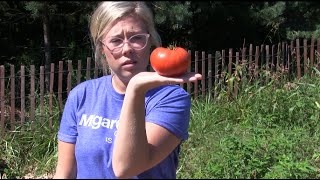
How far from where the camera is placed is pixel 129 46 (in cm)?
165

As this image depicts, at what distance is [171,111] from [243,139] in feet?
9.62

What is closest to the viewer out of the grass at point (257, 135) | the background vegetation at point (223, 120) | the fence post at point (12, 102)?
the background vegetation at point (223, 120)

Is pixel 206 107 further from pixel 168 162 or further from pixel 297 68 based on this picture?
pixel 168 162

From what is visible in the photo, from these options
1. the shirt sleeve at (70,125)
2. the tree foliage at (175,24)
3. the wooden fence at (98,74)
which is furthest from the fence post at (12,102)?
the shirt sleeve at (70,125)

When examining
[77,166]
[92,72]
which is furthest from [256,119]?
[77,166]

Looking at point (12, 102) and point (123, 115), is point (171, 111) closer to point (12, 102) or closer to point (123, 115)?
point (123, 115)

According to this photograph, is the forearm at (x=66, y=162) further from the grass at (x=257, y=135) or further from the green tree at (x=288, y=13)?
the grass at (x=257, y=135)

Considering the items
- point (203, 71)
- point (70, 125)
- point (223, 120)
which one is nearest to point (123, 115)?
point (70, 125)

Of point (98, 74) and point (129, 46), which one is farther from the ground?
point (129, 46)

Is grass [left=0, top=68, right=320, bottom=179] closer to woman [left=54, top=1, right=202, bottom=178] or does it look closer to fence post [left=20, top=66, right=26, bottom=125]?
fence post [left=20, top=66, right=26, bottom=125]

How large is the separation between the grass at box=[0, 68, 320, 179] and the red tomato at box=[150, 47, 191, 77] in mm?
1838

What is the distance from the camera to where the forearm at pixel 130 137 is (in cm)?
148

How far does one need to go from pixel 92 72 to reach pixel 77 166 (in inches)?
156

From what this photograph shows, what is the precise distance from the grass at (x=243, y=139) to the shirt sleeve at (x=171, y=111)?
158 cm
